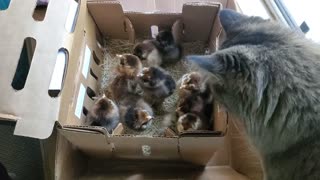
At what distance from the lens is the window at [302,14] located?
167 centimetres

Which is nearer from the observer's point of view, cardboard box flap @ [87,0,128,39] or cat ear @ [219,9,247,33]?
cat ear @ [219,9,247,33]

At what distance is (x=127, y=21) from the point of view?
1958mm

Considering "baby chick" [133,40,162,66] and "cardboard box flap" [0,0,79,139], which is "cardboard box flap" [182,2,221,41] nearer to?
"baby chick" [133,40,162,66]

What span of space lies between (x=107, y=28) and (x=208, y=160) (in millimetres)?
809

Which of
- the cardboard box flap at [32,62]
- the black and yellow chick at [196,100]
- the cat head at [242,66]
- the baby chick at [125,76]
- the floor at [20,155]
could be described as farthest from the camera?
the baby chick at [125,76]

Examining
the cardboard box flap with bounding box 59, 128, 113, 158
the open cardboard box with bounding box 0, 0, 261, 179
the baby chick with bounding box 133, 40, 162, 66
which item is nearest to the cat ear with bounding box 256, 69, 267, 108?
the open cardboard box with bounding box 0, 0, 261, 179

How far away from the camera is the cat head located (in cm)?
96

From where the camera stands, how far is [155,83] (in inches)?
69.7

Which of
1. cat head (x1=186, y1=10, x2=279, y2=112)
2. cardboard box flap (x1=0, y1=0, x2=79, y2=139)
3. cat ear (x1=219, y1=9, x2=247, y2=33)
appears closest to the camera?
cat head (x1=186, y1=10, x2=279, y2=112)

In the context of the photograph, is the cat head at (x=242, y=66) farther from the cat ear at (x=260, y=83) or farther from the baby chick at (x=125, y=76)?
the baby chick at (x=125, y=76)

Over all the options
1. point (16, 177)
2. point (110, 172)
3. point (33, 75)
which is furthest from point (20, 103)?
point (110, 172)

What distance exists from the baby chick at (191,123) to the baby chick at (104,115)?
0.90ft

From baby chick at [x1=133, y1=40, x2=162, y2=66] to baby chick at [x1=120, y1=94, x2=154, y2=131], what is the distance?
0.67ft

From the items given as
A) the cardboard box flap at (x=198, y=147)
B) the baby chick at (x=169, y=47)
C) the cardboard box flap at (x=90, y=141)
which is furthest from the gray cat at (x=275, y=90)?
the baby chick at (x=169, y=47)
